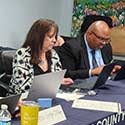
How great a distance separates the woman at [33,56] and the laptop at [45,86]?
19.3 inches

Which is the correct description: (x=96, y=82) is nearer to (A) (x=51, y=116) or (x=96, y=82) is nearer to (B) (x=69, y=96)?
(B) (x=69, y=96)

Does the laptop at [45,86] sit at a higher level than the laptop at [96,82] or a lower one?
higher

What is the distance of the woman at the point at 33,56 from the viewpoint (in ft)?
8.42

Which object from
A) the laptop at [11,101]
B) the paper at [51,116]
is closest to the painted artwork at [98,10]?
the paper at [51,116]

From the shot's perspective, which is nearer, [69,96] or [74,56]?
[69,96]

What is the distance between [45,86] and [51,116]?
28 cm

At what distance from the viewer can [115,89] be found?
8.66 feet

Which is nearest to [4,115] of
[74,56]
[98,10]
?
[74,56]

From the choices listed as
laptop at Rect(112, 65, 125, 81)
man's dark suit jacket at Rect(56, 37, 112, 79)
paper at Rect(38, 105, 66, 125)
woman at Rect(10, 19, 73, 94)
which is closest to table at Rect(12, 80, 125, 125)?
paper at Rect(38, 105, 66, 125)

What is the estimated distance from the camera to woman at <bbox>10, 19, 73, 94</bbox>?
2.57 meters

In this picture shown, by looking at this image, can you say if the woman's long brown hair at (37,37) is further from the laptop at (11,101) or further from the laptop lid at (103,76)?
the laptop at (11,101)

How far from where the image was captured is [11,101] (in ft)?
5.23

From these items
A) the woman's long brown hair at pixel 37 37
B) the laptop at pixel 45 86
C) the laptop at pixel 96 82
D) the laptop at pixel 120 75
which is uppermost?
the woman's long brown hair at pixel 37 37

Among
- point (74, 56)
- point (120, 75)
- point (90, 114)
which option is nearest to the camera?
point (90, 114)
